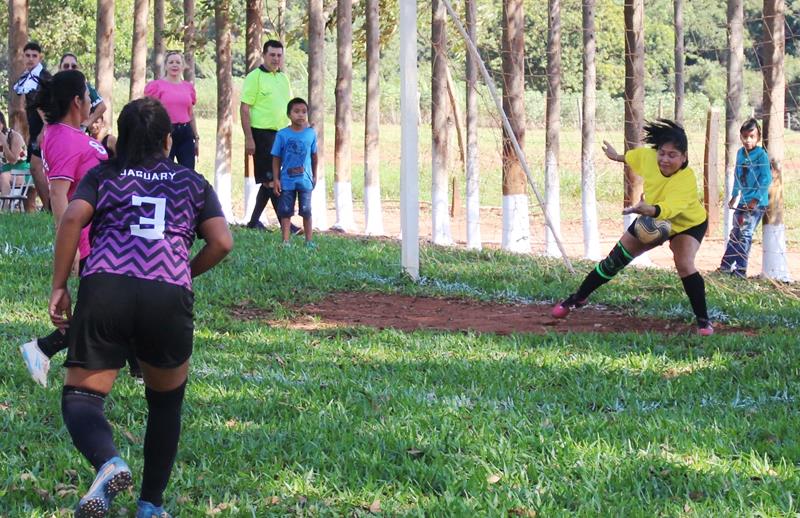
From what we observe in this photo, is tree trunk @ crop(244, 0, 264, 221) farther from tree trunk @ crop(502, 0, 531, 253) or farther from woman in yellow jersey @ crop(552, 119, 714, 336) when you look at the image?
woman in yellow jersey @ crop(552, 119, 714, 336)

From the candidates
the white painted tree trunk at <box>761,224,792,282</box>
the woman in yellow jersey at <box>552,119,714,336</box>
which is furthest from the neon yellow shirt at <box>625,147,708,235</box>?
the white painted tree trunk at <box>761,224,792,282</box>

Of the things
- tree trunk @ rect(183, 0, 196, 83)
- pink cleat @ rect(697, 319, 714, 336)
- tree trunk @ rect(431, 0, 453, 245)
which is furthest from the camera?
tree trunk @ rect(183, 0, 196, 83)

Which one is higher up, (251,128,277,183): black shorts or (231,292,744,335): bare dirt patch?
(251,128,277,183): black shorts

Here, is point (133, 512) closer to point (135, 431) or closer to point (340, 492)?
point (340, 492)

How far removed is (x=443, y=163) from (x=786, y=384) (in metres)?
14.5

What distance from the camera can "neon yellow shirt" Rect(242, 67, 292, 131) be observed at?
15.0 m

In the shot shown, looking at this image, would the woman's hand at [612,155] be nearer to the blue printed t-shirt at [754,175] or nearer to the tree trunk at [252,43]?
the blue printed t-shirt at [754,175]

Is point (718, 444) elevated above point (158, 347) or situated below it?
below

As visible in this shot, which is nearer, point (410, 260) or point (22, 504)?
point (22, 504)

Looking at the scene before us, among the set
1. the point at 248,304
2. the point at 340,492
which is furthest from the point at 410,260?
the point at 340,492

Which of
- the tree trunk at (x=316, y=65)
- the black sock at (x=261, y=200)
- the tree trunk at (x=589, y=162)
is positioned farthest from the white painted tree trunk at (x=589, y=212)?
the black sock at (x=261, y=200)

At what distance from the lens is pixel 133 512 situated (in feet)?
15.8

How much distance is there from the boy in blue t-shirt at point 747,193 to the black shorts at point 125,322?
33.2ft

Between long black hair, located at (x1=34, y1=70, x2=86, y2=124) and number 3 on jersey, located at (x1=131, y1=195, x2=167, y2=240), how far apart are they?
1.68 meters
